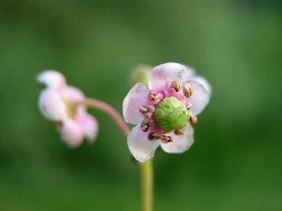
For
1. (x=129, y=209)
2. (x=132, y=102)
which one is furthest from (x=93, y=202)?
(x=132, y=102)

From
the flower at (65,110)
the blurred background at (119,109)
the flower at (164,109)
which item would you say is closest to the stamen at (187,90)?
the flower at (164,109)

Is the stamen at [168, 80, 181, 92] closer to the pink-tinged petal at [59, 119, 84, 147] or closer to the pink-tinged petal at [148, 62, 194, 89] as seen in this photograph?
the pink-tinged petal at [148, 62, 194, 89]

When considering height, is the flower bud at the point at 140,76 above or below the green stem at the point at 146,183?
above

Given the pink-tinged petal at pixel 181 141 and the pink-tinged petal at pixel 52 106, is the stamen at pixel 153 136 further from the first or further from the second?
the pink-tinged petal at pixel 52 106


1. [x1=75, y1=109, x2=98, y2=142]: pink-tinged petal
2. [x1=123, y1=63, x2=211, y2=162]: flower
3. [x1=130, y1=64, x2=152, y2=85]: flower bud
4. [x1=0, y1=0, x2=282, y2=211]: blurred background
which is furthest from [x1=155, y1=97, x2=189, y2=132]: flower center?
[x1=0, y1=0, x2=282, y2=211]: blurred background

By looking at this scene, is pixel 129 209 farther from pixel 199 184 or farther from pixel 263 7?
pixel 263 7

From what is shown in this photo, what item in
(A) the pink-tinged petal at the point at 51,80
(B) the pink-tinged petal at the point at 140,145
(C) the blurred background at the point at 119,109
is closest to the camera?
(B) the pink-tinged petal at the point at 140,145

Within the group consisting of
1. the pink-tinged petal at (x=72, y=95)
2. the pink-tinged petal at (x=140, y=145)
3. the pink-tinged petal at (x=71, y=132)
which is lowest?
the pink-tinged petal at (x=140, y=145)
